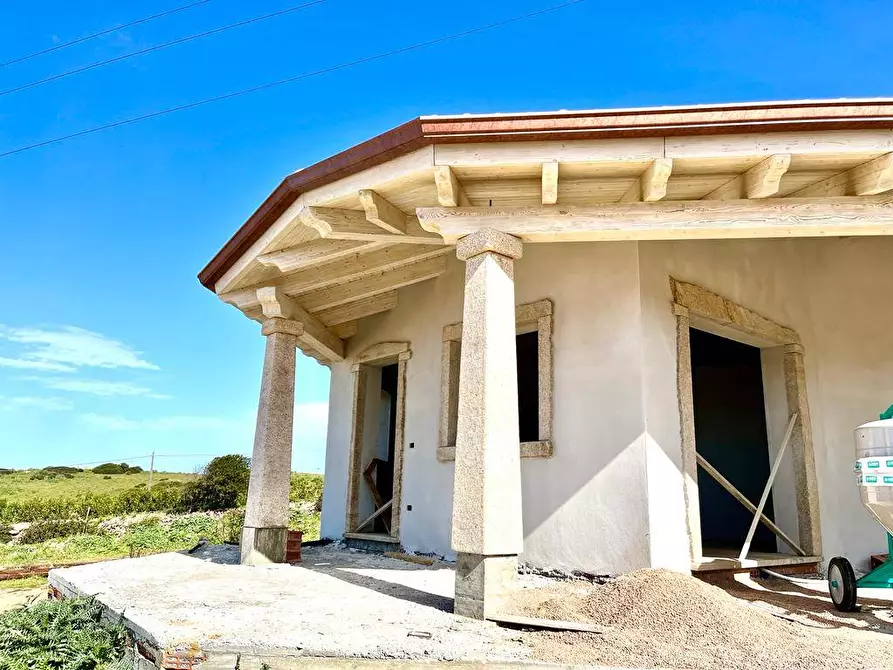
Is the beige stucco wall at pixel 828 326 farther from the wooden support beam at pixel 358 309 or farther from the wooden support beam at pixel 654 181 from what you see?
the wooden support beam at pixel 358 309

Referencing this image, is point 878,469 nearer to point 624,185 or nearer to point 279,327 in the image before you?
point 624,185

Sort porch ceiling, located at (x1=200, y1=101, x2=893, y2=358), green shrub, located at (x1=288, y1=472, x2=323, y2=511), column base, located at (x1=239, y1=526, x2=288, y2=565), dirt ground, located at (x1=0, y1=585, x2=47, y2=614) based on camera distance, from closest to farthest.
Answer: porch ceiling, located at (x1=200, y1=101, x2=893, y2=358) < column base, located at (x1=239, y1=526, x2=288, y2=565) < dirt ground, located at (x1=0, y1=585, x2=47, y2=614) < green shrub, located at (x1=288, y1=472, x2=323, y2=511)

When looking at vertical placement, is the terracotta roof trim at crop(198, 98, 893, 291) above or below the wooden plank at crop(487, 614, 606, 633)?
above

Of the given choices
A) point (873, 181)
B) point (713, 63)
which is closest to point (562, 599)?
point (873, 181)

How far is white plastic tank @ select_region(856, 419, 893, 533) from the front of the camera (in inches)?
165

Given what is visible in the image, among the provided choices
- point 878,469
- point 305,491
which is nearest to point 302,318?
point 878,469

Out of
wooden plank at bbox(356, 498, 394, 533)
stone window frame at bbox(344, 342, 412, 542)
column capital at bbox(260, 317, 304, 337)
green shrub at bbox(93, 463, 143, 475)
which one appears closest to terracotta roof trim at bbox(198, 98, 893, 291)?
column capital at bbox(260, 317, 304, 337)

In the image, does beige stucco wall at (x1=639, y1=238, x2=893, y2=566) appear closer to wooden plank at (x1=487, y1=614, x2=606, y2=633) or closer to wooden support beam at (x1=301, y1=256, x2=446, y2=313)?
wooden support beam at (x1=301, y1=256, x2=446, y2=313)

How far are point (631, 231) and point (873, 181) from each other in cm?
167

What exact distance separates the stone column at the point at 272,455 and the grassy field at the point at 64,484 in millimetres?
23396

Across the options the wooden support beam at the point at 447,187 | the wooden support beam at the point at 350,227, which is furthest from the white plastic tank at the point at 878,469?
the wooden support beam at the point at 350,227

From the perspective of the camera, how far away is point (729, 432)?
10609 millimetres

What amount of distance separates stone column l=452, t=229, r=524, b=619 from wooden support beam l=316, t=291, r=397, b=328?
159 inches

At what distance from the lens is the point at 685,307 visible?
606 cm
